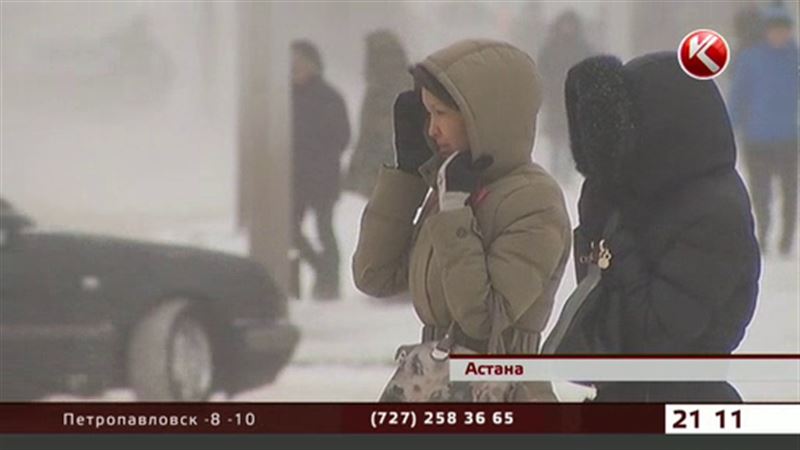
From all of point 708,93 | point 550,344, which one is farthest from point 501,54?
point 550,344

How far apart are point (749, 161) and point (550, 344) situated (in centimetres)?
72

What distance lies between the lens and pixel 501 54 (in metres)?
3.29

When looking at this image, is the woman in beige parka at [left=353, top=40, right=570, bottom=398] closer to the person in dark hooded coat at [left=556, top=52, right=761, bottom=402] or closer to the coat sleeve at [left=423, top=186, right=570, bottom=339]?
the coat sleeve at [left=423, top=186, right=570, bottom=339]

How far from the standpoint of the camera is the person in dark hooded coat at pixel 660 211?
3311 mm

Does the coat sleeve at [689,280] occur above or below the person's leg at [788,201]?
below

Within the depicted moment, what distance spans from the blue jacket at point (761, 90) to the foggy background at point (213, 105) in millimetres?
107

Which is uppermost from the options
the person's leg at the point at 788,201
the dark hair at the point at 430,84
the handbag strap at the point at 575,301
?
the dark hair at the point at 430,84

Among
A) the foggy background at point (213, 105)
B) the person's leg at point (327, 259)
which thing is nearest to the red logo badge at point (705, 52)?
the foggy background at point (213, 105)

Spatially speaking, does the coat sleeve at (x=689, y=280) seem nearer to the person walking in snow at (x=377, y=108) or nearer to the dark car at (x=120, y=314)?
the person walking in snow at (x=377, y=108)

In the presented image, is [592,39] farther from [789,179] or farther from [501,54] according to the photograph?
[789,179]

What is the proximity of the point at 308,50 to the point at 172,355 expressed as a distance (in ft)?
2.96

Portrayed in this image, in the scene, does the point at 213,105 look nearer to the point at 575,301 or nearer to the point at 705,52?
the point at 575,301
